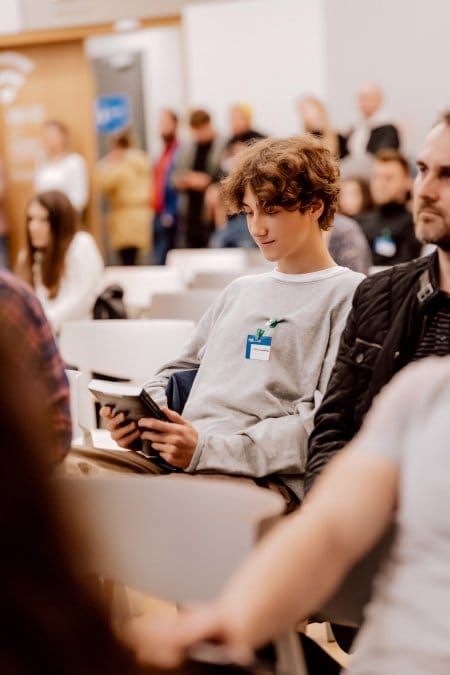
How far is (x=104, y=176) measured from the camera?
9.96m

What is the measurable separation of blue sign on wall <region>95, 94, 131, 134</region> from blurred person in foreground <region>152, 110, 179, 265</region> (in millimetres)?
1186

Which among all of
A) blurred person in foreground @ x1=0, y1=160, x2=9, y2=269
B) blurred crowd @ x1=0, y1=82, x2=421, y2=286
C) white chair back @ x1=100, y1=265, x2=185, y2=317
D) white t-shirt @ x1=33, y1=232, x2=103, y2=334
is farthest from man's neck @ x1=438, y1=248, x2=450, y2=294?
blurred person in foreground @ x1=0, y1=160, x2=9, y2=269

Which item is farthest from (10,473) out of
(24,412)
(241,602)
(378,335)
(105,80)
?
(105,80)

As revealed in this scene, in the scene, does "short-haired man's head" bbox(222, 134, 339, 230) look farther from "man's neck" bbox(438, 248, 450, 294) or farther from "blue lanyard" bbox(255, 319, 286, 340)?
"man's neck" bbox(438, 248, 450, 294)

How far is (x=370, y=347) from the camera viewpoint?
6.71 feet

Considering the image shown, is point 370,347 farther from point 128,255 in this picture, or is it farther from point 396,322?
point 128,255

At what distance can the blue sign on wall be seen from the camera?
432 inches

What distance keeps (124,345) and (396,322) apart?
1.46 m

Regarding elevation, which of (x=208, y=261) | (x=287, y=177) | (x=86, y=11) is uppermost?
(x=86, y=11)

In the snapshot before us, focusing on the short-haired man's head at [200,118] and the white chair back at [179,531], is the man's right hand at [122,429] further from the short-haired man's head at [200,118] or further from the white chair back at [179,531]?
the short-haired man's head at [200,118]

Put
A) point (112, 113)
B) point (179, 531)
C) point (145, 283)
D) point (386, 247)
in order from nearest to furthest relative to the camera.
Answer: point (179, 531) < point (145, 283) < point (386, 247) < point (112, 113)

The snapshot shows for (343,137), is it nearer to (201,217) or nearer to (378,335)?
(201,217)

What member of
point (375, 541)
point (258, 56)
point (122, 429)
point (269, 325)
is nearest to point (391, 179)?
point (258, 56)

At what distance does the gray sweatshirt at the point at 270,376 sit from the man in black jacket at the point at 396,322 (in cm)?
21
